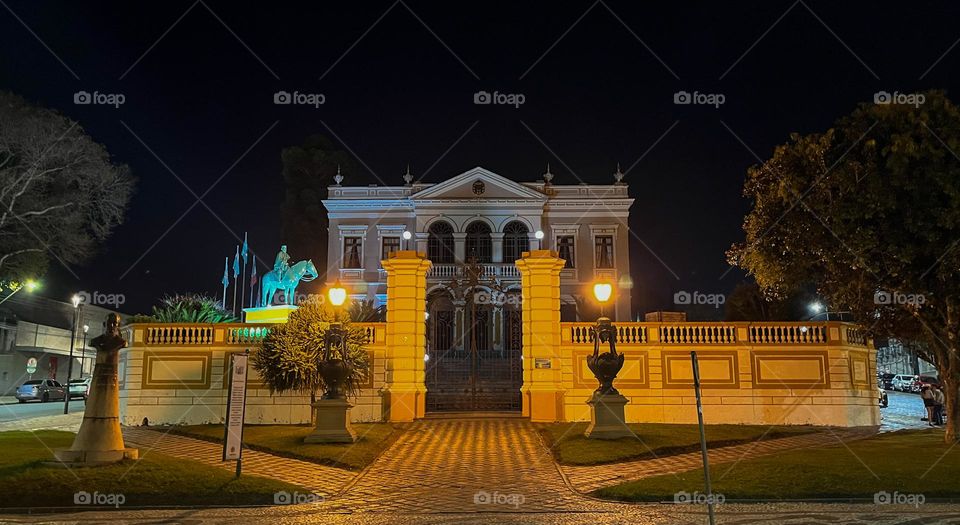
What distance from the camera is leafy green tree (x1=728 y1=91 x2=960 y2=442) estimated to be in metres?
13.3

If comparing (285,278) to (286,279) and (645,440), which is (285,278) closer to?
(286,279)

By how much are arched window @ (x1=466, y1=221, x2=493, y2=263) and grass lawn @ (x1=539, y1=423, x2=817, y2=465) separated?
24.1 meters

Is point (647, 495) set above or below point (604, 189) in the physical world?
below

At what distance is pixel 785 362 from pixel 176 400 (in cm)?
1573

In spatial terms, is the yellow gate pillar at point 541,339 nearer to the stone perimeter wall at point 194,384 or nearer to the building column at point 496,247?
the stone perimeter wall at point 194,384

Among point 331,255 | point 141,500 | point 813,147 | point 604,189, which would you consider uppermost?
point 604,189

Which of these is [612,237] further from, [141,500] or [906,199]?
[141,500]

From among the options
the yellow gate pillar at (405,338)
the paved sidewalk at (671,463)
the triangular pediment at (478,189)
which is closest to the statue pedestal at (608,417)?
the paved sidewalk at (671,463)

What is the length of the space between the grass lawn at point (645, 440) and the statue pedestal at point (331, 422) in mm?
4118

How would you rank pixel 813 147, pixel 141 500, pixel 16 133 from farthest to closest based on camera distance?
pixel 16 133 < pixel 813 147 < pixel 141 500

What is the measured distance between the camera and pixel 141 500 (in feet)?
29.7

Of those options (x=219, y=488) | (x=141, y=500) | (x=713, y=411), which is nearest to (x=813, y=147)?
(x=713, y=411)

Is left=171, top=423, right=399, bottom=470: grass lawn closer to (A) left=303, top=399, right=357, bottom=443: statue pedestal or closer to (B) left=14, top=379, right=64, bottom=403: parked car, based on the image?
(A) left=303, top=399, right=357, bottom=443: statue pedestal

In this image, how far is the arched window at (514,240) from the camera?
40750mm
